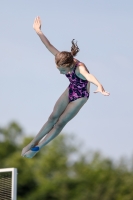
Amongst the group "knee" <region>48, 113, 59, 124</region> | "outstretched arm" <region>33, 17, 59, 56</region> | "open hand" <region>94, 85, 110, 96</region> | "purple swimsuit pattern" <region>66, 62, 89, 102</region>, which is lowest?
"open hand" <region>94, 85, 110, 96</region>

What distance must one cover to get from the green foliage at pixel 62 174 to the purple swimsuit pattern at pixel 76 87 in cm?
3354

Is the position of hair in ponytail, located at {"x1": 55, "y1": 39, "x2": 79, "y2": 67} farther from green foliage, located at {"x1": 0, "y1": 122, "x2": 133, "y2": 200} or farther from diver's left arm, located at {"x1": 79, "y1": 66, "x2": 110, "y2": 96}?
green foliage, located at {"x1": 0, "y1": 122, "x2": 133, "y2": 200}

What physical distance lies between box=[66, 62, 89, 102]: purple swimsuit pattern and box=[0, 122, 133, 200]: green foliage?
110 feet

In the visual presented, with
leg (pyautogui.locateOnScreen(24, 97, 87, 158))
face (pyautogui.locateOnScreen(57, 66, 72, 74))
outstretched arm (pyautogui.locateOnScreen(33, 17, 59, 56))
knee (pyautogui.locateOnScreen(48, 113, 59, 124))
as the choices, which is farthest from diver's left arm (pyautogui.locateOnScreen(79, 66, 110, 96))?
knee (pyautogui.locateOnScreen(48, 113, 59, 124))

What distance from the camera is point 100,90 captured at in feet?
31.4

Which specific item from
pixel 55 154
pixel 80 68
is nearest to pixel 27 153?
pixel 80 68

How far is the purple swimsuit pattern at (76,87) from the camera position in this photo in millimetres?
10828

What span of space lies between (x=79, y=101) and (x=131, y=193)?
112 ft

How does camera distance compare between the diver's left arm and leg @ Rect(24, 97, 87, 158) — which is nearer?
the diver's left arm

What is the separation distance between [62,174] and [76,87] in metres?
35.5

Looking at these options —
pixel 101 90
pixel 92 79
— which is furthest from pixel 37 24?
pixel 101 90

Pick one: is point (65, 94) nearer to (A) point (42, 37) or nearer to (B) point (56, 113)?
(B) point (56, 113)

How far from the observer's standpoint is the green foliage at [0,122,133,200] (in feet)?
148

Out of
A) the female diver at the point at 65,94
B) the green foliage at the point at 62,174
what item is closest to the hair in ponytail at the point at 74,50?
the female diver at the point at 65,94
